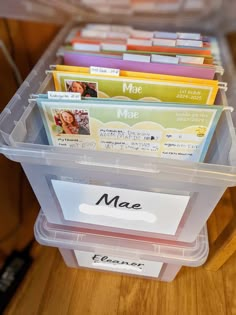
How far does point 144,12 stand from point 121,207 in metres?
0.50

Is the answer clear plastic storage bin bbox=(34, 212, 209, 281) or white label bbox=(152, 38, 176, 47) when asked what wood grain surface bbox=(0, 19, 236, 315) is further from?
white label bbox=(152, 38, 176, 47)

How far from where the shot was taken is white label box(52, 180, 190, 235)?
0.50 meters

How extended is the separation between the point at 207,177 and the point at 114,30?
0.42 m

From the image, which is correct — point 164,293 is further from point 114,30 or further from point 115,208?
point 114,30

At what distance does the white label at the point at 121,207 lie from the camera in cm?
50

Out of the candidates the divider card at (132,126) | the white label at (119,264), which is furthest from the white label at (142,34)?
the white label at (119,264)

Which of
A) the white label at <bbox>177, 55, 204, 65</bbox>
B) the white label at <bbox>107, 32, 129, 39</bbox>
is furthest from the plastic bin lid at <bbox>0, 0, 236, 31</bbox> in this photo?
the white label at <bbox>177, 55, 204, 65</bbox>

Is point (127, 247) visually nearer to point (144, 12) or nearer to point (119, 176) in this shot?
point (119, 176)

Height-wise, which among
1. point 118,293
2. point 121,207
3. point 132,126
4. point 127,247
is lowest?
point 118,293

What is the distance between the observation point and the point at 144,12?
0.74 m

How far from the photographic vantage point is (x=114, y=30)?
67 cm

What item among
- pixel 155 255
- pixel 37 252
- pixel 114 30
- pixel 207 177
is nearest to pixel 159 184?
pixel 207 177

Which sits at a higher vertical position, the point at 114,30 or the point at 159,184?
the point at 114,30

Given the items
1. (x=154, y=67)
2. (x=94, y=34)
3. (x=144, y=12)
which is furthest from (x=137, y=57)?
(x=144, y=12)
